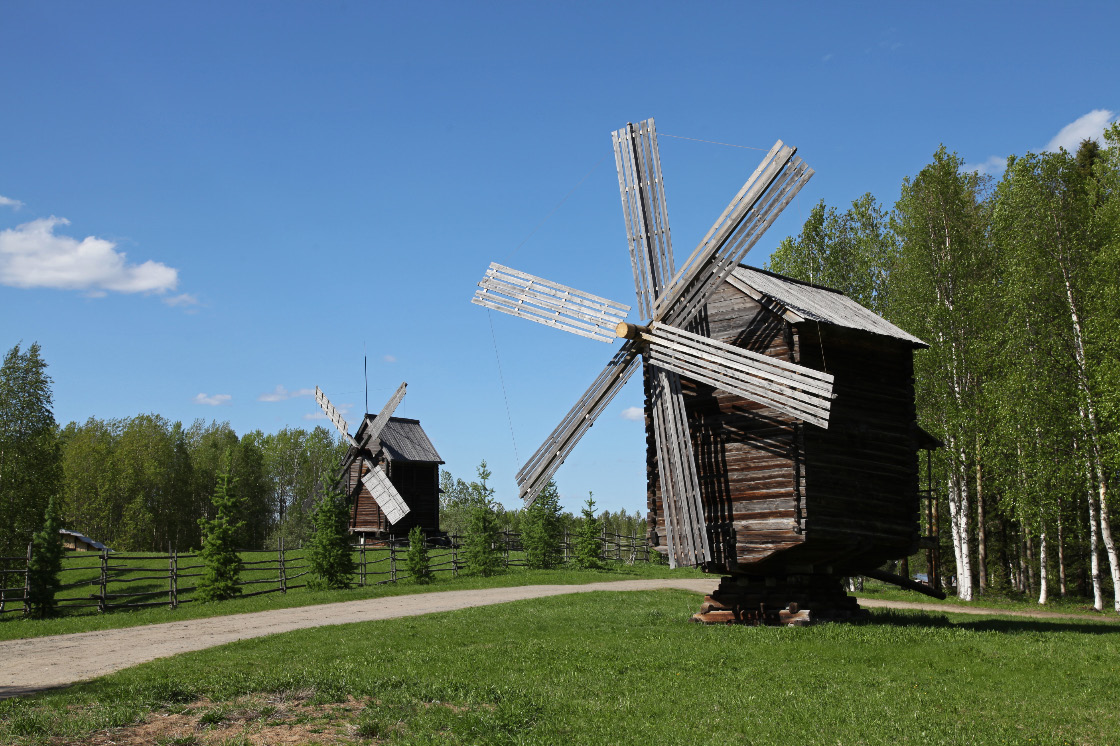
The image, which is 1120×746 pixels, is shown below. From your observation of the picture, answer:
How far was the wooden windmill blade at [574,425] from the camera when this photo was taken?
1788 cm

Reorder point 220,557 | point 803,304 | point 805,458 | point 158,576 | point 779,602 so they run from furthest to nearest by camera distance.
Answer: point 158,576 < point 220,557 < point 779,602 < point 803,304 < point 805,458

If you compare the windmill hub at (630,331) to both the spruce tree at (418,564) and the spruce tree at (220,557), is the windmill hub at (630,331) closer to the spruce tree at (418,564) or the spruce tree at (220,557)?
the spruce tree at (220,557)

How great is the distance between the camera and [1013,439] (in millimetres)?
A: 25016

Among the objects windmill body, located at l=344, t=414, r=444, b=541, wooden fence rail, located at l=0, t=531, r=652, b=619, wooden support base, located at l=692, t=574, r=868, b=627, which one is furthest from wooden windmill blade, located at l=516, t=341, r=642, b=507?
windmill body, located at l=344, t=414, r=444, b=541

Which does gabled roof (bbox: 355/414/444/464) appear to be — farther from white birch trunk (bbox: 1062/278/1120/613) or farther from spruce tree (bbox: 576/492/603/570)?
white birch trunk (bbox: 1062/278/1120/613)

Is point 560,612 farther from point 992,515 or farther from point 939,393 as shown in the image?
point 992,515

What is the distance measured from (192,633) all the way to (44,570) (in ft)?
27.5

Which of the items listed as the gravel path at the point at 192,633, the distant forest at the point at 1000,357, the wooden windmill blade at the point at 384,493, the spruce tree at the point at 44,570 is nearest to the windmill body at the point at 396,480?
the wooden windmill blade at the point at 384,493

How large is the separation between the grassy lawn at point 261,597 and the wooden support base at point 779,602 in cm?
1340

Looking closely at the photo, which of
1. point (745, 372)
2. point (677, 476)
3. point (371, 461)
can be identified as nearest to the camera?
point (745, 372)

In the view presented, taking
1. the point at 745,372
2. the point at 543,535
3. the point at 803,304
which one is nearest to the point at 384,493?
the point at 543,535

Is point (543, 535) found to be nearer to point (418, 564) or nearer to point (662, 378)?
point (418, 564)

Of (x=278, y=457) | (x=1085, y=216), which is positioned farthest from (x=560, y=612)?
(x=278, y=457)

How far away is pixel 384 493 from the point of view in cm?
4053
